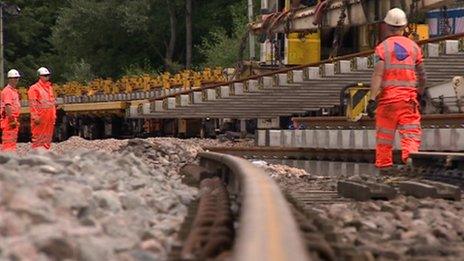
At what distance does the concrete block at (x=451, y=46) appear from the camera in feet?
50.7

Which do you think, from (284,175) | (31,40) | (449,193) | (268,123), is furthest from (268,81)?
(31,40)

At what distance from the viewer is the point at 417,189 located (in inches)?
347

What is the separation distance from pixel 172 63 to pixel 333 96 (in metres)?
46.0

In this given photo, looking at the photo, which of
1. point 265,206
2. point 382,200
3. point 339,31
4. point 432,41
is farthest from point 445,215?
point 339,31

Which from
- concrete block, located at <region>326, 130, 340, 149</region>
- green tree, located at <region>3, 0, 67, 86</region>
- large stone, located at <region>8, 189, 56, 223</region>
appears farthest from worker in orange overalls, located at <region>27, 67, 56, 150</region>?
green tree, located at <region>3, 0, 67, 86</region>

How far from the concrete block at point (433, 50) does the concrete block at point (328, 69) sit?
8.79 feet

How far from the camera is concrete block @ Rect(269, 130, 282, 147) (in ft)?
59.3

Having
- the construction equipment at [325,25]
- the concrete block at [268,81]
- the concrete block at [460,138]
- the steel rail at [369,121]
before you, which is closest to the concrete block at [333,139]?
the steel rail at [369,121]

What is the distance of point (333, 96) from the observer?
69.5 ft

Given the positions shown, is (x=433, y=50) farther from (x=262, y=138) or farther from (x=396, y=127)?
(x=396, y=127)

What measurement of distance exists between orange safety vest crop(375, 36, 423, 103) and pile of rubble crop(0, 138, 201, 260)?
276 cm

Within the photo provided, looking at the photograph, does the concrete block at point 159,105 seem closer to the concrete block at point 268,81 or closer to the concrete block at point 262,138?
the concrete block at point 268,81

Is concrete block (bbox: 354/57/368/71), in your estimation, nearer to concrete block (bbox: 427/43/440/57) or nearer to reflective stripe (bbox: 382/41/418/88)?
concrete block (bbox: 427/43/440/57)

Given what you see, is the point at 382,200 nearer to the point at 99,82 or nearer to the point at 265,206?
the point at 265,206
